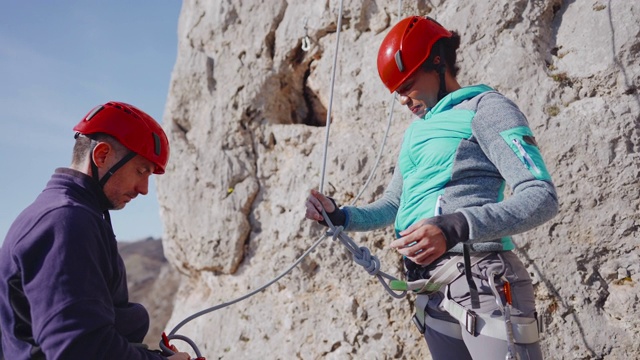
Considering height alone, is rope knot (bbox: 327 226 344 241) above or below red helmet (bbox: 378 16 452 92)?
below

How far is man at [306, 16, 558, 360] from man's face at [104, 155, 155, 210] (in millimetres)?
1150

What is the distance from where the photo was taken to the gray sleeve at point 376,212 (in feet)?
9.46

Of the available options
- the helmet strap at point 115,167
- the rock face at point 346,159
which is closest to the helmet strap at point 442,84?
the rock face at point 346,159

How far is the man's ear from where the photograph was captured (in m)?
2.16

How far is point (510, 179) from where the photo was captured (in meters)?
2.11

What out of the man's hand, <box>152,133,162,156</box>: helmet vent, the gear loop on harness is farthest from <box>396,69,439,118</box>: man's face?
the gear loop on harness

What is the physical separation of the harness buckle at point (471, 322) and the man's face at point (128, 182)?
1.53 meters

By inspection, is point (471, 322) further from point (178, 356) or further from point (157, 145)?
point (157, 145)

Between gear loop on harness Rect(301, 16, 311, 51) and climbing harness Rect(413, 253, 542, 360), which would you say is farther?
gear loop on harness Rect(301, 16, 311, 51)

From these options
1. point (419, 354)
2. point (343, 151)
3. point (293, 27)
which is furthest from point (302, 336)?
point (293, 27)

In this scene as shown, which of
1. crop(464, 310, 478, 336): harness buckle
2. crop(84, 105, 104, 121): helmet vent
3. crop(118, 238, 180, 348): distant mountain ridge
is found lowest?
crop(118, 238, 180, 348): distant mountain ridge

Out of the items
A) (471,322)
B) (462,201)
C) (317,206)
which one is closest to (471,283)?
(471,322)

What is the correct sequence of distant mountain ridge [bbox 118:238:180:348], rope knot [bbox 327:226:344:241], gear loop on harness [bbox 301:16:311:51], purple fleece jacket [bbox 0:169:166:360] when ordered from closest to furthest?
purple fleece jacket [bbox 0:169:166:360] < rope knot [bbox 327:226:344:241] < gear loop on harness [bbox 301:16:311:51] < distant mountain ridge [bbox 118:238:180:348]

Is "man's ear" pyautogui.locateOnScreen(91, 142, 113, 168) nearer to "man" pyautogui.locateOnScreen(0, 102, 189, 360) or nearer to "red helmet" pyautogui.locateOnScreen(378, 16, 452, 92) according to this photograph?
"man" pyautogui.locateOnScreen(0, 102, 189, 360)
